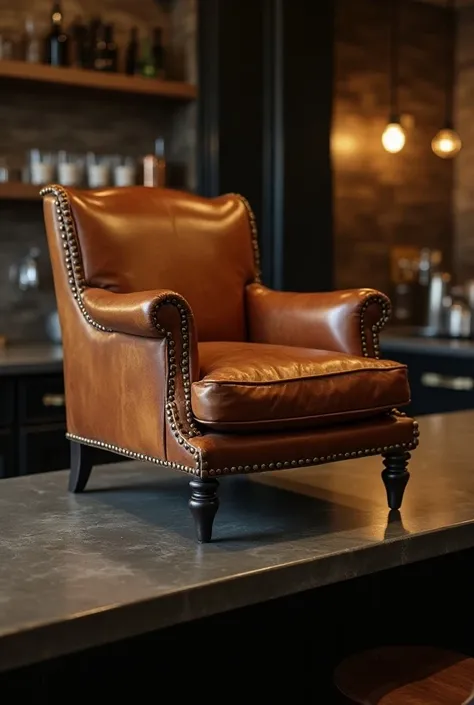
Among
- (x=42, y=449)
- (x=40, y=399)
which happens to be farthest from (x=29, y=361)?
(x=42, y=449)

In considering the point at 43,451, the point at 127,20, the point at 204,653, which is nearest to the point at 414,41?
the point at 127,20

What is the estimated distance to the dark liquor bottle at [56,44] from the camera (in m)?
4.02

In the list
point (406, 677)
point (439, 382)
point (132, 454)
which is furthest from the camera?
point (439, 382)

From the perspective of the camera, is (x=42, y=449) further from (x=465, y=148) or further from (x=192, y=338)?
(x=465, y=148)

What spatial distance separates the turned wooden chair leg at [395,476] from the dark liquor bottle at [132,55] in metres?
2.61

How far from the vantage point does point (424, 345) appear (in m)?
4.27

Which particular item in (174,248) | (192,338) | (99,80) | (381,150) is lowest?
(192,338)

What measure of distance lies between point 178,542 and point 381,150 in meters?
3.60

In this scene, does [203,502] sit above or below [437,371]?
above

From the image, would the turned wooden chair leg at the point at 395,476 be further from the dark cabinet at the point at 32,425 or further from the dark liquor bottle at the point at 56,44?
the dark liquor bottle at the point at 56,44

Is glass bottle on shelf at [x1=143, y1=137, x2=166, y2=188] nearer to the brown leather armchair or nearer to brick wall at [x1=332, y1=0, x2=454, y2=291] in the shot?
brick wall at [x1=332, y1=0, x2=454, y2=291]

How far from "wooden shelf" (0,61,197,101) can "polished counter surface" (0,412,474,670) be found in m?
1.87

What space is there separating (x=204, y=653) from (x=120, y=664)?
21 centimetres

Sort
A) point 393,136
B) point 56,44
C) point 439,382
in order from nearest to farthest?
point 56,44 → point 439,382 → point 393,136
